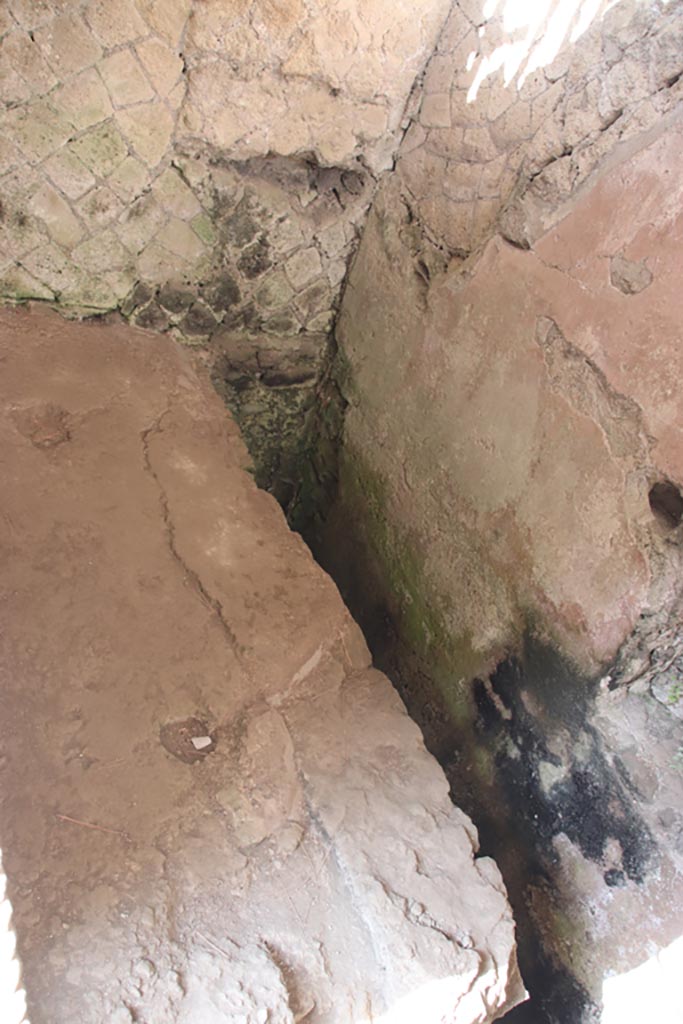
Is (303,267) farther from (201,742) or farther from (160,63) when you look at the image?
(201,742)

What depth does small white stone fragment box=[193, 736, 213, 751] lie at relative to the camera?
1.70 meters

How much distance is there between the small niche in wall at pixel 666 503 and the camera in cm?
183

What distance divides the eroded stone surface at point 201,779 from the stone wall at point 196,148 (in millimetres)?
652

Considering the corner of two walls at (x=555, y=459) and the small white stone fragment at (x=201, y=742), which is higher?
the corner of two walls at (x=555, y=459)

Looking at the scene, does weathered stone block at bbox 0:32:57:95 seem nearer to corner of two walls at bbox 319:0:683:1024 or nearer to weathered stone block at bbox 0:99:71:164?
weathered stone block at bbox 0:99:71:164

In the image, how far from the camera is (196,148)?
260cm

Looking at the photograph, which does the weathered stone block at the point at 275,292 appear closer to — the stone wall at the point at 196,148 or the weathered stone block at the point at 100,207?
the stone wall at the point at 196,148

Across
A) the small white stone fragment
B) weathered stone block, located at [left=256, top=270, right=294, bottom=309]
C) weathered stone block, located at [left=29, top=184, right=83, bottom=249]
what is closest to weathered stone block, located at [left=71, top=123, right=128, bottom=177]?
weathered stone block, located at [left=29, top=184, right=83, bottom=249]

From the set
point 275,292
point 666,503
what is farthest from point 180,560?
point 275,292

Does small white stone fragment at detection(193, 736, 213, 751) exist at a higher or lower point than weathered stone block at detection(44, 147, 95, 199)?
lower

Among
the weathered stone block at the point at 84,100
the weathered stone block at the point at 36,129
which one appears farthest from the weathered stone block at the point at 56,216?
the weathered stone block at the point at 84,100

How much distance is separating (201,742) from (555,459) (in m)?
1.16

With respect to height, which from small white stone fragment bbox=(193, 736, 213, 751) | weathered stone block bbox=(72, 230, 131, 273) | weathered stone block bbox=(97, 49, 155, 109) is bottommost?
small white stone fragment bbox=(193, 736, 213, 751)

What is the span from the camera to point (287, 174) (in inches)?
110
